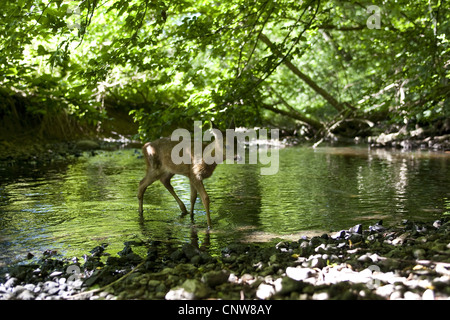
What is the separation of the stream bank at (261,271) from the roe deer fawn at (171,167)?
65.5 inches

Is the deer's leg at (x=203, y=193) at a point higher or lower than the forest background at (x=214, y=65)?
lower

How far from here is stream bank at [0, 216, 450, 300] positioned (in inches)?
162

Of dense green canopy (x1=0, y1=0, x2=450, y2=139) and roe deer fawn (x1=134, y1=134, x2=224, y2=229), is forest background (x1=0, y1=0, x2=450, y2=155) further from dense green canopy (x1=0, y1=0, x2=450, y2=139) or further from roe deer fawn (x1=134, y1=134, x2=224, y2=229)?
roe deer fawn (x1=134, y1=134, x2=224, y2=229)

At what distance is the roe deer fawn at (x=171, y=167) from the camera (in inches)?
297

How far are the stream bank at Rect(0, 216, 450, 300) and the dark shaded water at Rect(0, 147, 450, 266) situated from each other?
23.9 inches

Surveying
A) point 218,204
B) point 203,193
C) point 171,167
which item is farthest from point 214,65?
point 203,193

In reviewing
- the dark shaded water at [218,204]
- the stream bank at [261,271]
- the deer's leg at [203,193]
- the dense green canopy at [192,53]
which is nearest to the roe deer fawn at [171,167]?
the deer's leg at [203,193]

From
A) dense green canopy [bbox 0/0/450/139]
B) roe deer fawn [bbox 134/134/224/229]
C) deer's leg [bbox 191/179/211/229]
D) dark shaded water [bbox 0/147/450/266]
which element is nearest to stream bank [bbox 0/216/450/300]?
dark shaded water [bbox 0/147/450/266]

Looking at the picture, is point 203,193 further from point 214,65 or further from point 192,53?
point 214,65

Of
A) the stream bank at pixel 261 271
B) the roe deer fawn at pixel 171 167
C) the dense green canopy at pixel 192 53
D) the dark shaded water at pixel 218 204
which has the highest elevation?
the dense green canopy at pixel 192 53

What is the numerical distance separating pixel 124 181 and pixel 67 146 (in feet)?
32.8

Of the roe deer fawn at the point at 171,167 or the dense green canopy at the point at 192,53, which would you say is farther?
the dense green canopy at the point at 192,53

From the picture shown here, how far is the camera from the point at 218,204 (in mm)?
8891

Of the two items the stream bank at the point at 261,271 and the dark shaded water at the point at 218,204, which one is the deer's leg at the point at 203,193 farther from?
the stream bank at the point at 261,271
